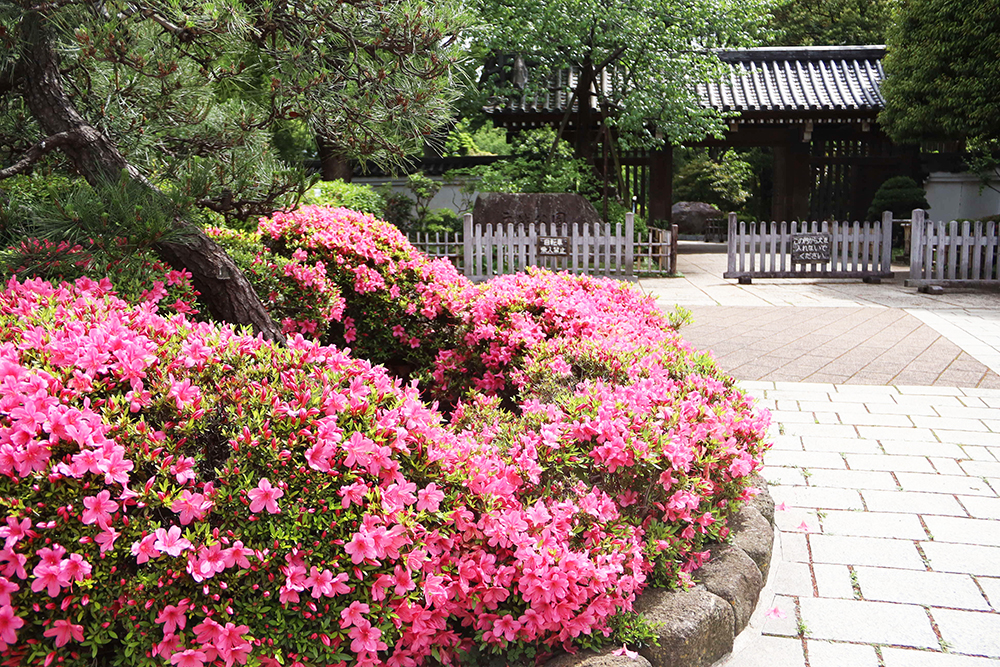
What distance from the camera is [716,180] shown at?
28969 millimetres

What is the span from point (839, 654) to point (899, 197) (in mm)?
18428

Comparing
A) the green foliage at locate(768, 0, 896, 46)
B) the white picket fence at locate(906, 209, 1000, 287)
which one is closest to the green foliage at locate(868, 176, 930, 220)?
the white picket fence at locate(906, 209, 1000, 287)

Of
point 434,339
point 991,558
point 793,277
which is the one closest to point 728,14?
point 793,277

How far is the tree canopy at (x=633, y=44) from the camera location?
1356 centimetres

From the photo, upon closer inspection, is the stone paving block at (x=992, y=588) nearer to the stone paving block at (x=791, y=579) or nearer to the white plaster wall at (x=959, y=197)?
the stone paving block at (x=791, y=579)

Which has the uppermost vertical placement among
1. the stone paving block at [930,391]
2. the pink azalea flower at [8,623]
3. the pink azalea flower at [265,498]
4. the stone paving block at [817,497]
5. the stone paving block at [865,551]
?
the pink azalea flower at [265,498]

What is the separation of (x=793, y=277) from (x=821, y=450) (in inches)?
372

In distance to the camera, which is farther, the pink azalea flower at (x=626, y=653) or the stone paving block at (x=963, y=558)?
the stone paving block at (x=963, y=558)

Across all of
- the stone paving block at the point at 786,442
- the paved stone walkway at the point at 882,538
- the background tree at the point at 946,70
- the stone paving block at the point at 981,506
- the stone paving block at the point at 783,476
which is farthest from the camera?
the background tree at the point at 946,70

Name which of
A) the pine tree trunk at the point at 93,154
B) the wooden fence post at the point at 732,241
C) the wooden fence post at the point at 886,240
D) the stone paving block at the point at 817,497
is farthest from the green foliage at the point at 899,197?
the pine tree trunk at the point at 93,154

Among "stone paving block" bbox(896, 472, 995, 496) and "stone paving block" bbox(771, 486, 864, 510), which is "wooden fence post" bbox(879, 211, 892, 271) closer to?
"stone paving block" bbox(896, 472, 995, 496)

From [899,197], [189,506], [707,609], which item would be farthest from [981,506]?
[899,197]

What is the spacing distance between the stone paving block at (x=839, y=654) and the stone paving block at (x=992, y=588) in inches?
24.2

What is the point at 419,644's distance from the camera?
1.98 m
